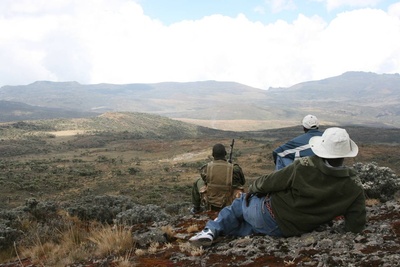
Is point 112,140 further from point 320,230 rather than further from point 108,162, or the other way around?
point 320,230

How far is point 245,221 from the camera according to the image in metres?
4.93

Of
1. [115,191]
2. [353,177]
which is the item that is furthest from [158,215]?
[115,191]

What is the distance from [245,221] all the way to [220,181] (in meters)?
2.02

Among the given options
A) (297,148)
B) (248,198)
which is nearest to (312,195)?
(248,198)

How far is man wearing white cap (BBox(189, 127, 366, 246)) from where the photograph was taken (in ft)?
12.9

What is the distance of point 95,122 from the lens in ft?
271

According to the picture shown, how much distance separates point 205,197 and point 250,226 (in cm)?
247

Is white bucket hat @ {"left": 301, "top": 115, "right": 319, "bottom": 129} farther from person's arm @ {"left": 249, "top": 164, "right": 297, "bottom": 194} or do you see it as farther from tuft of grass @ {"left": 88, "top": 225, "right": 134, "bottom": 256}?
tuft of grass @ {"left": 88, "top": 225, "right": 134, "bottom": 256}

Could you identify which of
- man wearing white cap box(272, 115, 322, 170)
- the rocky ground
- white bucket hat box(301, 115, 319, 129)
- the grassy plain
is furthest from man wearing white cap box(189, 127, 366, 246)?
the grassy plain

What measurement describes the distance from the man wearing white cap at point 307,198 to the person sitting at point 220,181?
6.92ft

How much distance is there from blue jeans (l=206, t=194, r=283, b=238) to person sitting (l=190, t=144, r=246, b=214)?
2.01 metres

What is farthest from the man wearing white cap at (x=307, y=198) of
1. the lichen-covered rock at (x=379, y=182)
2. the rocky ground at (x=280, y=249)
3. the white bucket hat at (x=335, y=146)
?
the lichen-covered rock at (x=379, y=182)

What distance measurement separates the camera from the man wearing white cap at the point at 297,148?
649 centimetres

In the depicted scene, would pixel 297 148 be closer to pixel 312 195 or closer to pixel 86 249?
pixel 312 195
